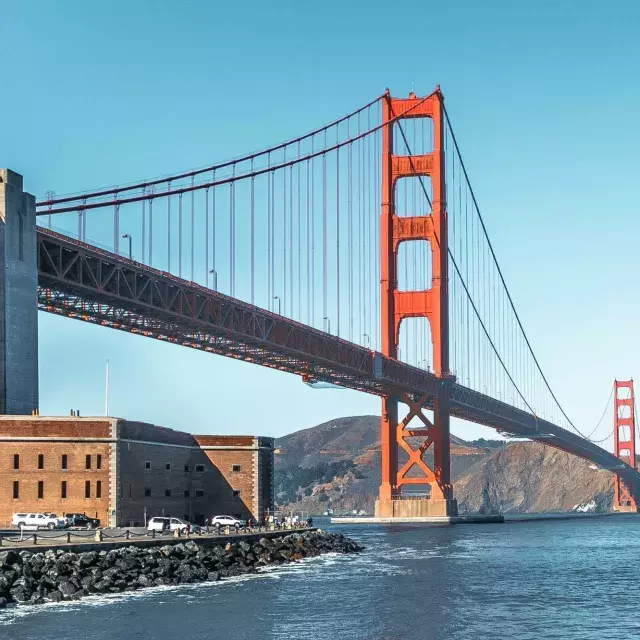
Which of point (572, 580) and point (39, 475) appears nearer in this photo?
point (572, 580)

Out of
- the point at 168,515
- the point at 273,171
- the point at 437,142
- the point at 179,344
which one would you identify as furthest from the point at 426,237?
the point at 168,515

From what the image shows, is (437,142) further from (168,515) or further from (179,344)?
(168,515)

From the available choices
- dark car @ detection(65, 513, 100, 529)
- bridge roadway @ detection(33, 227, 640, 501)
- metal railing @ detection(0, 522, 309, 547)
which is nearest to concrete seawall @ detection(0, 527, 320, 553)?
metal railing @ detection(0, 522, 309, 547)

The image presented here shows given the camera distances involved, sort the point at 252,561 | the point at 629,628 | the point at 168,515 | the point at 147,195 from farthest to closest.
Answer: the point at 147,195 < the point at 168,515 < the point at 252,561 < the point at 629,628

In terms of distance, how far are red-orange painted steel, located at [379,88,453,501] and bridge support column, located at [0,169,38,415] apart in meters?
45.8

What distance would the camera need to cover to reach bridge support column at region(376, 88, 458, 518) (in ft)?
334

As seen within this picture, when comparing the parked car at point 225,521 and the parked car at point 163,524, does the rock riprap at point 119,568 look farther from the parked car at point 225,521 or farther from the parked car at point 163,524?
the parked car at point 225,521

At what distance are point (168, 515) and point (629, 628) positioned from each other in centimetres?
3191

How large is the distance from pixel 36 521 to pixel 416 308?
52.0 meters

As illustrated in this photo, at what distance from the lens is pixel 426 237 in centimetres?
10400

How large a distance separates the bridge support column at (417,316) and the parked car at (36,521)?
48417 millimetres

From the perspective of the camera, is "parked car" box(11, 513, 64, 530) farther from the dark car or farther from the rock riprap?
the rock riprap

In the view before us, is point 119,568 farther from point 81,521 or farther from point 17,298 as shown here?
point 17,298

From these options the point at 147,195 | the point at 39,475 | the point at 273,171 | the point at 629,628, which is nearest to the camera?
the point at 629,628
